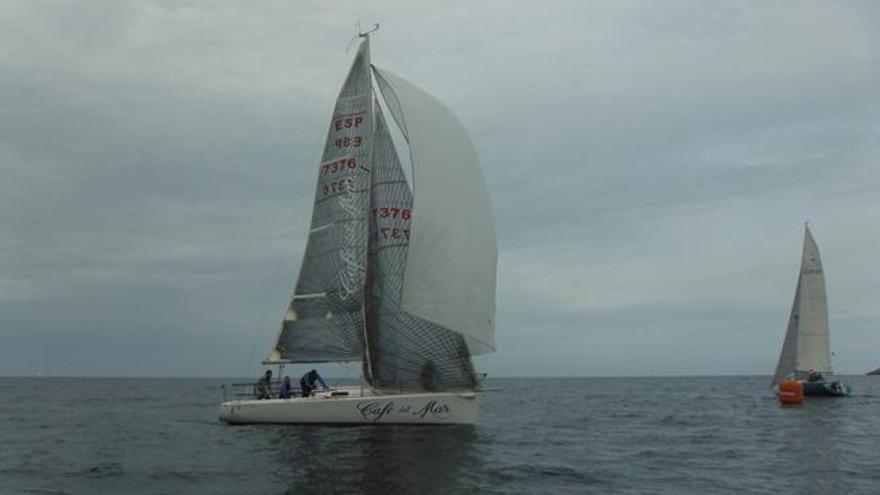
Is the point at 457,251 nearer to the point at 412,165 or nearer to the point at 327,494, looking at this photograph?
the point at 412,165

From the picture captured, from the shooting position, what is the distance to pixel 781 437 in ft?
104

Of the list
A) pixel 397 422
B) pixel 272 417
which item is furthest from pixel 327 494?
pixel 272 417

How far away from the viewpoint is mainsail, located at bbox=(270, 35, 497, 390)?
27.2 meters

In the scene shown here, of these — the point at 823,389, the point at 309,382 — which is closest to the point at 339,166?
the point at 309,382

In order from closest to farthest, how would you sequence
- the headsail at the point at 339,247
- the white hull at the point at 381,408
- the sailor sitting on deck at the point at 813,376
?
the white hull at the point at 381,408, the headsail at the point at 339,247, the sailor sitting on deck at the point at 813,376

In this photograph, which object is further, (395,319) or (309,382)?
(309,382)

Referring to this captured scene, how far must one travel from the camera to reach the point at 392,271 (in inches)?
1175

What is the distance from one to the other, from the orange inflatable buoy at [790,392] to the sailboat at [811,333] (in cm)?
525

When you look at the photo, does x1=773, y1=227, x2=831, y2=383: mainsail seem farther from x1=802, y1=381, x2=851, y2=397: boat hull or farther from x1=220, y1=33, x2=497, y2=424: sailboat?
x1=220, y1=33, x2=497, y2=424: sailboat

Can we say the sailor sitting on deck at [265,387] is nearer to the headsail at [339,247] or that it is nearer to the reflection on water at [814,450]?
the headsail at [339,247]

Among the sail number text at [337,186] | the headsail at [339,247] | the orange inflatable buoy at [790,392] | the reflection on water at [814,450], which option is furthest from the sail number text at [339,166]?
the orange inflatable buoy at [790,392]

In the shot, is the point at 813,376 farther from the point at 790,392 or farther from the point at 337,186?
the point at 337,186

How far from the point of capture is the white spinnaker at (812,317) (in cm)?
5612

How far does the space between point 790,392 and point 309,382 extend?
3224cm
